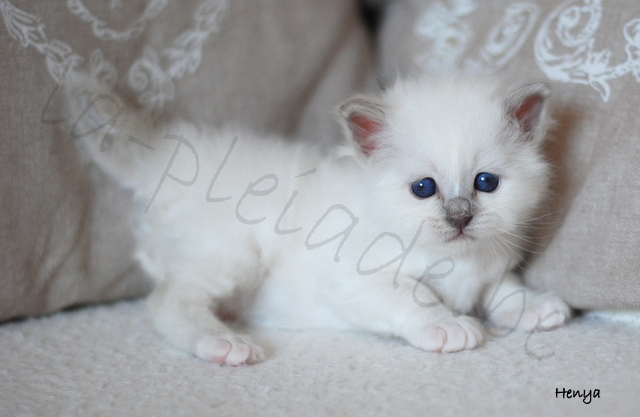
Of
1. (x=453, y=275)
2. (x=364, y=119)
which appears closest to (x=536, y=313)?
(x=453, y=275)

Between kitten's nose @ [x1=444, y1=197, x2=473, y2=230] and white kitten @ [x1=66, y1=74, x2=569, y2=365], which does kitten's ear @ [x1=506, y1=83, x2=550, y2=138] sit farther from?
kitten's nose @ [x1=444, y1=197, x2=473, y2=230]

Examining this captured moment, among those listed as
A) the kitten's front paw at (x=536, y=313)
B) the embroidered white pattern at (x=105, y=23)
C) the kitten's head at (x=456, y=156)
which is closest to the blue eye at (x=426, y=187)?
the kitten's head at (x=456, y=156)

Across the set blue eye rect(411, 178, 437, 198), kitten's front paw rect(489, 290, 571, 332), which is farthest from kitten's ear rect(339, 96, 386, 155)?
kitten's front paw rect(489, 290, 571, 332)

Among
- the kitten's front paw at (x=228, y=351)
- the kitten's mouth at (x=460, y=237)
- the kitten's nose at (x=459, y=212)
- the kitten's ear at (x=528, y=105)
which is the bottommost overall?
the kitten's front paw at (x=228, y=351)

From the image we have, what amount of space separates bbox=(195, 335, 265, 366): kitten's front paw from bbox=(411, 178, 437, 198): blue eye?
529 mm

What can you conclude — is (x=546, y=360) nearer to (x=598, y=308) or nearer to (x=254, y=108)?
(x=598, y=308)

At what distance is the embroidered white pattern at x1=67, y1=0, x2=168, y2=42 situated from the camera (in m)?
1.52

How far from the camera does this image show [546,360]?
113cm

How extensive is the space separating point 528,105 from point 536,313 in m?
0.52

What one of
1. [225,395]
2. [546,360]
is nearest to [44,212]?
[225,395]

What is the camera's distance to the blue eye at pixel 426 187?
129 centimetres

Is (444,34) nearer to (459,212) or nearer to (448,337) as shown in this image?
(459,212)

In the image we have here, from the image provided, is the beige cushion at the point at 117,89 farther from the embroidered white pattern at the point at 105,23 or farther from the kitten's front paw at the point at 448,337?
the kitten's front paw at the point at 448,337

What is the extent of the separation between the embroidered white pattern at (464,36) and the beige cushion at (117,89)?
0.95ft
